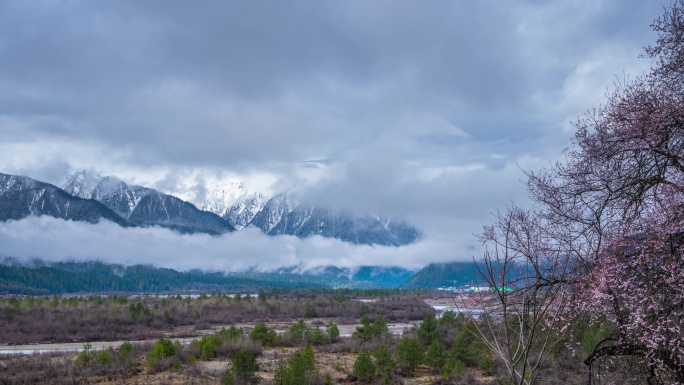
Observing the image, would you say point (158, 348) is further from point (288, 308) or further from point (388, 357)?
point (288, 308)

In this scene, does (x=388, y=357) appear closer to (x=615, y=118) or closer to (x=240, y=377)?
(x=240, y=377)

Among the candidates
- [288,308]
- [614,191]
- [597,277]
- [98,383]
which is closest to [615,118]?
[614,191]

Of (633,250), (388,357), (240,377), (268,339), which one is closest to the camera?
(633,250)

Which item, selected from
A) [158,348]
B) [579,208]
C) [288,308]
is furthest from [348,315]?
[579,208]

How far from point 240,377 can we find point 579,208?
17.8 metres

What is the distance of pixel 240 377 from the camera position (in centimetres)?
2078

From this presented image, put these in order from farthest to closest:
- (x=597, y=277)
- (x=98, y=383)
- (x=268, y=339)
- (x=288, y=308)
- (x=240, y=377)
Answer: (x=288, y=308)
(x=268, y=339)
(x=98, y=383)
(x=240, y=377)
(x=597, y=277)

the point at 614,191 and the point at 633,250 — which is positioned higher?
the point at 614,191

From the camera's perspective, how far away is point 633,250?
556 cm

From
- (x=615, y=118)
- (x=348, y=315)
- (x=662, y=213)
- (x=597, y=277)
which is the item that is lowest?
(x=348, y=315)

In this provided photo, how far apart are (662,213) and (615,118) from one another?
3.85 ft

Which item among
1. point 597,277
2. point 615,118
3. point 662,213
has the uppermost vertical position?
point 615,118

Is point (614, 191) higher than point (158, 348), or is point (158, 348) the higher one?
point (614, 191)

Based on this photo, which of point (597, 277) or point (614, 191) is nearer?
point (597, 277)
